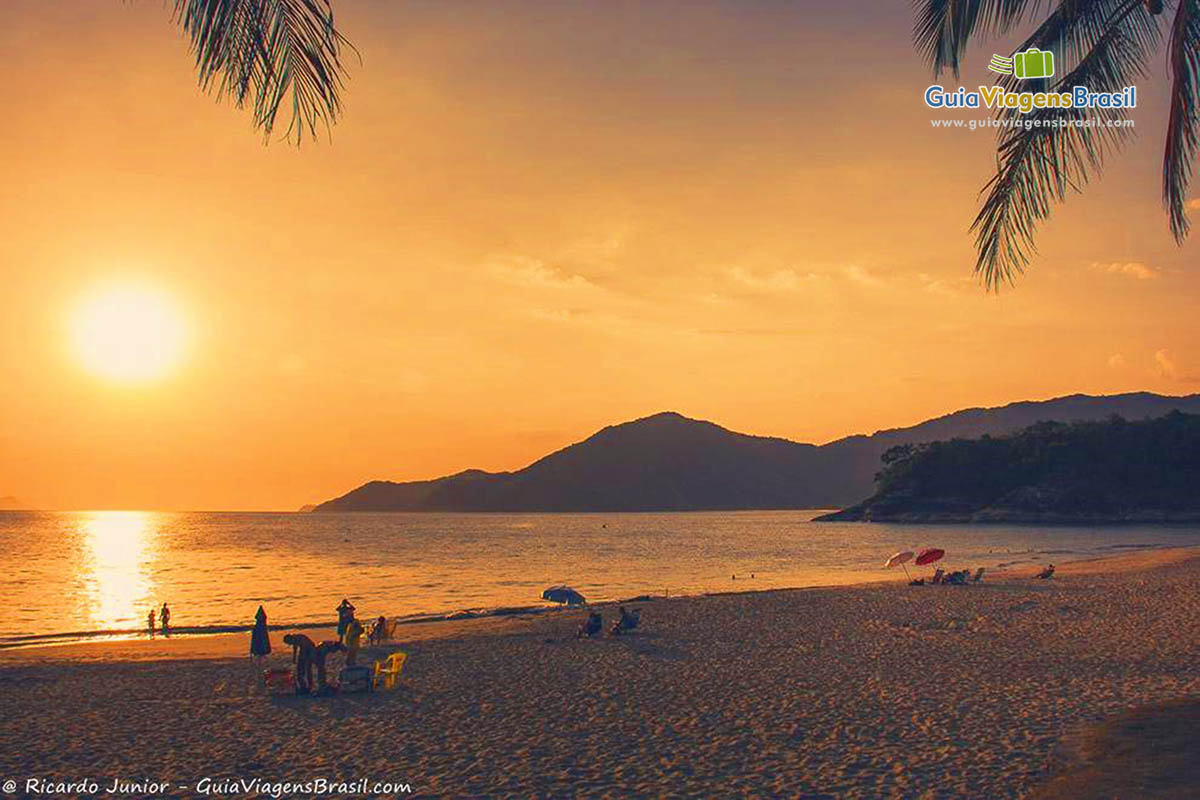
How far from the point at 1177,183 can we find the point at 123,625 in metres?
40.7

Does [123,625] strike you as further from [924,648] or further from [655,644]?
[924,648]

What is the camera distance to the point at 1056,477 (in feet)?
476

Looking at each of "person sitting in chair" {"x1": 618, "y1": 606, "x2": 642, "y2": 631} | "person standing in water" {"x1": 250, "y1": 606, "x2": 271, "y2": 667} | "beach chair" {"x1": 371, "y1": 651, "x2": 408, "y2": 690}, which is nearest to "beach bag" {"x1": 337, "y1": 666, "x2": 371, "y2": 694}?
"beach chair" {"x1": 371, "y1": 651, "x2": 408, "y2": 690}

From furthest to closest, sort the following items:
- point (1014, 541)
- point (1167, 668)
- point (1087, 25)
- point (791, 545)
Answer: point (791, 545) < point (1014, 541) < point (1167, 668) < point (1087, 25)

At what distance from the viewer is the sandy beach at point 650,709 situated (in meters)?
10.2

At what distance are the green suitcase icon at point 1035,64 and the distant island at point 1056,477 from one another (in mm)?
147646

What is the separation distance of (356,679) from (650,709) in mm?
5876

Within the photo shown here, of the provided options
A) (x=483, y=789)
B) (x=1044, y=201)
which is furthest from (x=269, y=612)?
(x=1044, y=201)

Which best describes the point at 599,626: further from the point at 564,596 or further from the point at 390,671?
the point at 390,671

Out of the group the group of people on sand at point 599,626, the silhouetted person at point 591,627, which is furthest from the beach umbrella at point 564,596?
the silhouetted person at point 591,627

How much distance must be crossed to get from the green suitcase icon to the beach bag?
14447mm

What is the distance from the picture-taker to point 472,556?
81.1 metres

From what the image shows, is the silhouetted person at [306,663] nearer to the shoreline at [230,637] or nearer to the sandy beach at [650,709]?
the sandy beach at [650,709]

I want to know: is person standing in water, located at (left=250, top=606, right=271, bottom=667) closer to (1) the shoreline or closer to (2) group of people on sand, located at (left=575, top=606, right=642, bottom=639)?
(1) the shoreline
